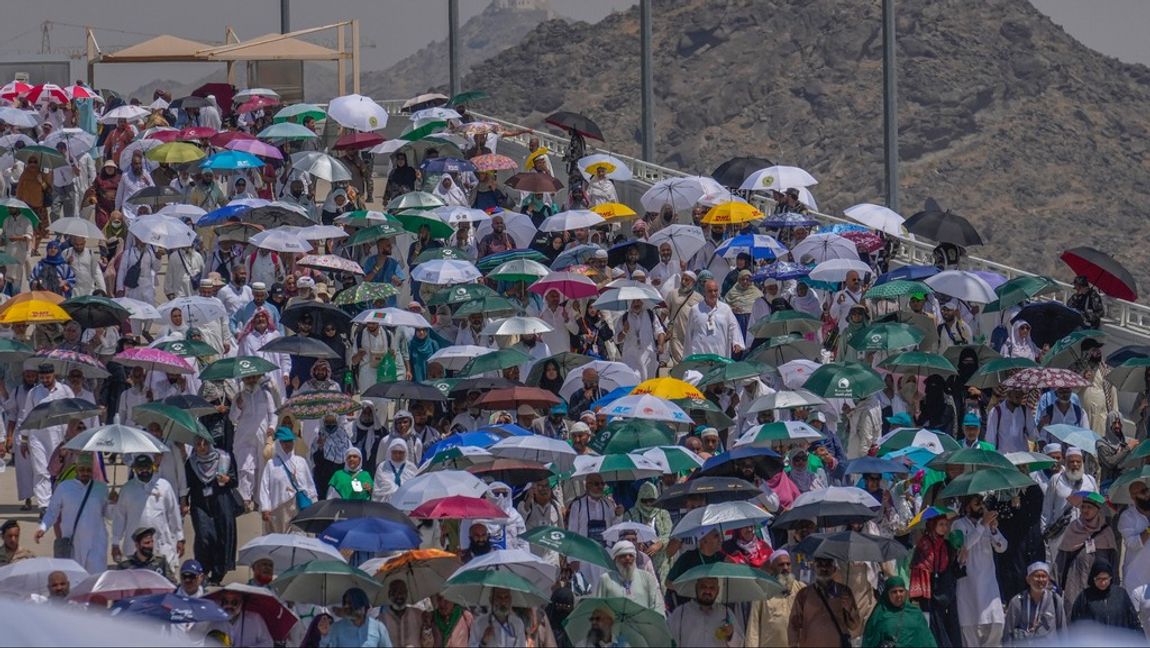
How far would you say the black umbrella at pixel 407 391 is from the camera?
1738 centimetres

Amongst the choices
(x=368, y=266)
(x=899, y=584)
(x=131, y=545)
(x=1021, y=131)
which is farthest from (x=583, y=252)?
(x=1021, y=131)

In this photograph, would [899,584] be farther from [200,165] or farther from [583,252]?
[200,165]

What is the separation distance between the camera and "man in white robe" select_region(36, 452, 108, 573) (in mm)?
15430

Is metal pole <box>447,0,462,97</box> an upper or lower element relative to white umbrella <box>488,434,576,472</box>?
upper

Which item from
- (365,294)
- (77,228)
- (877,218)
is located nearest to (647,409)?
(365,294)

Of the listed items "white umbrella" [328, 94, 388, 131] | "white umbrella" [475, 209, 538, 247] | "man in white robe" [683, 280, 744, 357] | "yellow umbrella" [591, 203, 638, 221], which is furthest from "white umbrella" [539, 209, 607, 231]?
"white umbrella" [328, 94, 388, 131]

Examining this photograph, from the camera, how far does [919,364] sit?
61.4ft

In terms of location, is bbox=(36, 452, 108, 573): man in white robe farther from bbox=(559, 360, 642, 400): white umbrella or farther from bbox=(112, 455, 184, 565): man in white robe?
bbox=(559, 360, 642, 400): white umbrella

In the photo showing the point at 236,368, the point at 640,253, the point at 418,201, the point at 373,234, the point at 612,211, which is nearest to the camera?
the point at 236,368

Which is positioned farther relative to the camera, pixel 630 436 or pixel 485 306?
pixel 485 306

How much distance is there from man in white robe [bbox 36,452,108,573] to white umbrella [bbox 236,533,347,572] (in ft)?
6.69

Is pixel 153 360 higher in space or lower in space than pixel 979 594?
higher

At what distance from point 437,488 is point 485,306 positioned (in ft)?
18.9

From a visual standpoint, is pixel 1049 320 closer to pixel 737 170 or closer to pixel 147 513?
pixel 737 170
